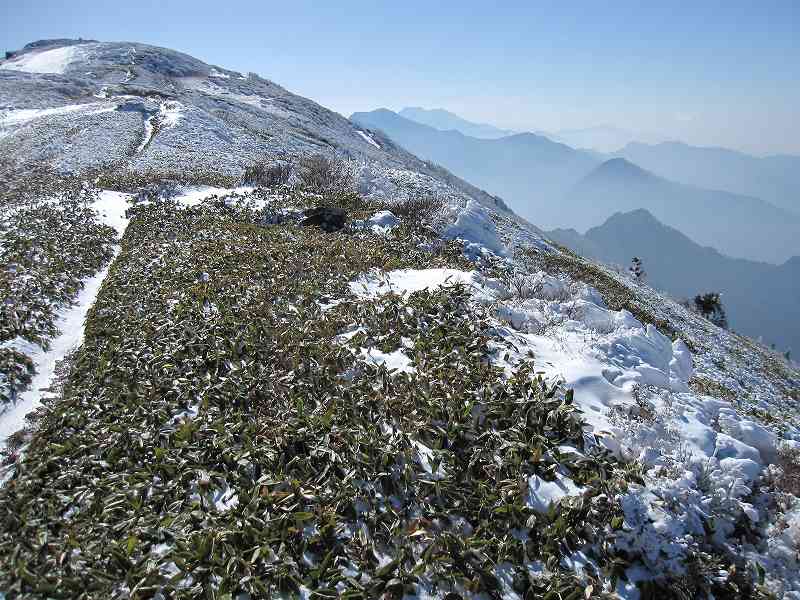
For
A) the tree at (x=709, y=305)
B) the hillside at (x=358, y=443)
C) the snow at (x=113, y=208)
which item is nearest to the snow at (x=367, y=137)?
the tree at (x=709, y=305)

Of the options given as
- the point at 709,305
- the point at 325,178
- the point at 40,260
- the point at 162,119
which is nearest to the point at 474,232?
the point at 325,178

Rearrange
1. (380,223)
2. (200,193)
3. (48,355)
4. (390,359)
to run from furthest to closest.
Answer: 1. (200,193)
2. (380,223)
3. (48,355)
4. (390,359)

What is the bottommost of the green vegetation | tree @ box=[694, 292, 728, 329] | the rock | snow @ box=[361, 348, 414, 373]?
tree @ box=[694, 292, 728, 329]

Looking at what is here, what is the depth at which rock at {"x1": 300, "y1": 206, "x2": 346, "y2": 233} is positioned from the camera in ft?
82.2

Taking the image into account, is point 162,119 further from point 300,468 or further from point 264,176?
point 300,468

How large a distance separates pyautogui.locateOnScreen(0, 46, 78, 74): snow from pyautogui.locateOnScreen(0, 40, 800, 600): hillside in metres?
139

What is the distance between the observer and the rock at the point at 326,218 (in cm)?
2505

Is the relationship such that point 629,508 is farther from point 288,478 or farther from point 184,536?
point 184,536

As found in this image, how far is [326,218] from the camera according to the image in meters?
25.3

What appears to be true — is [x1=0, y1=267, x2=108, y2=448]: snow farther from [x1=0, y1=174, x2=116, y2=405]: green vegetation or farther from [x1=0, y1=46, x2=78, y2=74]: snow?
[x1=0, y1=46, x2=78, y2=74]: snow

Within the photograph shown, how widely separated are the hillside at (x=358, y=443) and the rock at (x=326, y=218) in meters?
5.33

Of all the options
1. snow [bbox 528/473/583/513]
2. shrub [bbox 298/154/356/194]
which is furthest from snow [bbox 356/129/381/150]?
snow [bbox 528/473/583/513]

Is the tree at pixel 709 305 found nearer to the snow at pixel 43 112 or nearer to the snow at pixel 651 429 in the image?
the snow at pixel 651 429

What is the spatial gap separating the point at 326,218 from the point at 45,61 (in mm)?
154270
